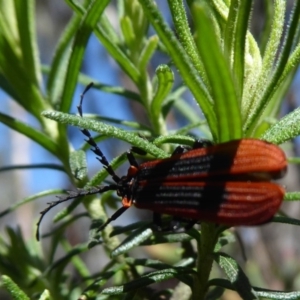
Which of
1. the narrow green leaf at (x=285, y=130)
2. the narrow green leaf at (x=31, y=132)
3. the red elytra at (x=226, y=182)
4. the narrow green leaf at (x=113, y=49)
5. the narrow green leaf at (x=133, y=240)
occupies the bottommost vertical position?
the narrow green leaf at (x=133, y=240)

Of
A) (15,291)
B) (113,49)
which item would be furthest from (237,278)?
(113,49)

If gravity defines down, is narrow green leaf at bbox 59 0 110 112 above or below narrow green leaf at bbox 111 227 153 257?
above

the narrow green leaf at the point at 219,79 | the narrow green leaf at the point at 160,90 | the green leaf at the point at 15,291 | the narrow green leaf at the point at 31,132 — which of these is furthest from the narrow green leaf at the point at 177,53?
the narrow green leaf at the point at 31,132

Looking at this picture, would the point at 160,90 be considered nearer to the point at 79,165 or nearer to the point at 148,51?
the point at 148,51

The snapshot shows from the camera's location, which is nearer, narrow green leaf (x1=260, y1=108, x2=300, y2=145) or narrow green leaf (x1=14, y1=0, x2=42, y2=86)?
narrow green leaf (x1=260, y1=108, x2=300, y2=145)

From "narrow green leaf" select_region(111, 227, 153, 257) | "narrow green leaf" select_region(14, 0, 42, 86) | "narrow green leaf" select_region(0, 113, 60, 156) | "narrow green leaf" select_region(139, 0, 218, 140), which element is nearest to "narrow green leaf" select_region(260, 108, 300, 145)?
"narrow green leaf" select_region(139, 0, 218, 140)

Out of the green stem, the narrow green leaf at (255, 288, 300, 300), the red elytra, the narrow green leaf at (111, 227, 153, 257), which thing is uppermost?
the red elytra

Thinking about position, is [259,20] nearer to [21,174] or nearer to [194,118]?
[194,118]

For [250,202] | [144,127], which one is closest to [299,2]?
[250,202]

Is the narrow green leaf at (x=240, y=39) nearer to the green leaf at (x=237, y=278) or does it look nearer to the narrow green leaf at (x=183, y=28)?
the narrow green leaf at (x=183, y=28)

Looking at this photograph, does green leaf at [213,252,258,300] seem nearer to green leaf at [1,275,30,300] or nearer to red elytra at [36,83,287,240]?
red elytra at [36,83,287,240]

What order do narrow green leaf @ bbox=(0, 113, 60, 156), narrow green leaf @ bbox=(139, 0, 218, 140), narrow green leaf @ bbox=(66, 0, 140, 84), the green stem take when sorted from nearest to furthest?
narrow green leaf @ bbox=(139, 0, 218, 140) → the green stem → narrow green leaf @ bbox=(66, 0, 140, 84) → narrow green leaf @ bbox=(0, 113, 60, 156)

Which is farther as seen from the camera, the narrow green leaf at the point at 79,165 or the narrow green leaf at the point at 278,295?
the narrow green leaf at the point at 79,165
